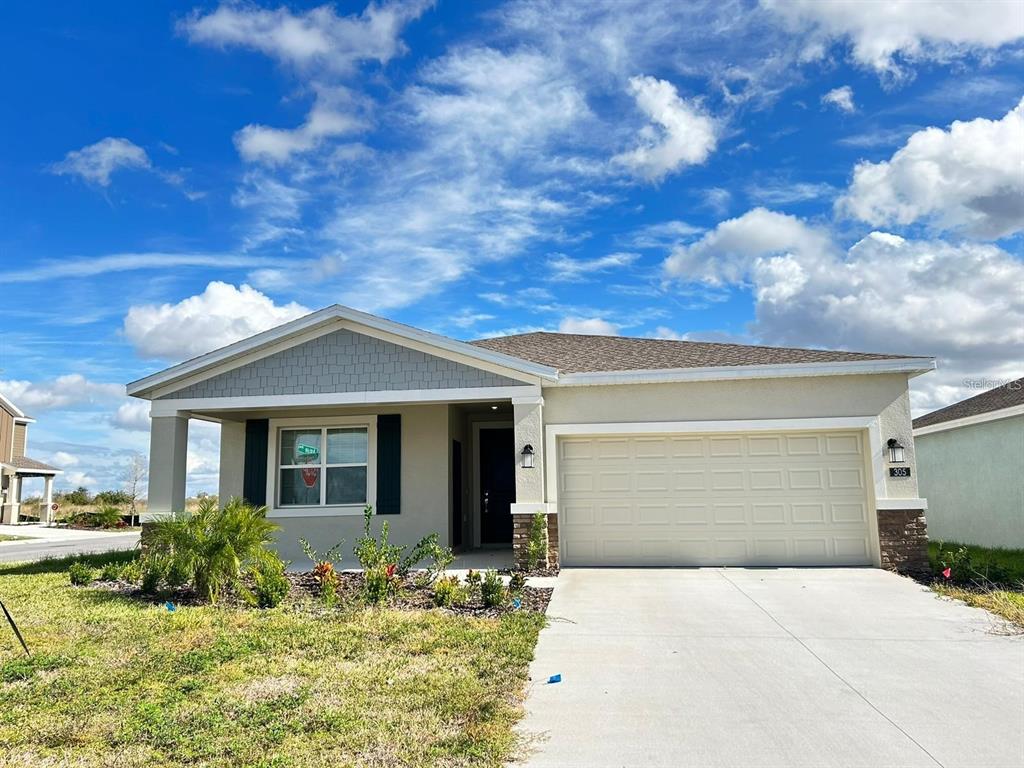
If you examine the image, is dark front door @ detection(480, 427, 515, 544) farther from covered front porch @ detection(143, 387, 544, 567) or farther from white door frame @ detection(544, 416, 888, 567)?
white door frame @ detection(544, 416, 888, 567)

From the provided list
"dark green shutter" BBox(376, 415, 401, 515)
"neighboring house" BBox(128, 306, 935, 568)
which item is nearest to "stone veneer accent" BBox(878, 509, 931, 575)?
"neighboring house" BBox(128, 306, 935, 568)

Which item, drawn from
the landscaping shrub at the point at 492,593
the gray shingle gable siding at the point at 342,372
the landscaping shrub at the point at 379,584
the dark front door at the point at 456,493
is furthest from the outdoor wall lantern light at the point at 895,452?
the landscaping shrub at the point at 379,584

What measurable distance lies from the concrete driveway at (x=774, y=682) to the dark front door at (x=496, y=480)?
5600 mm

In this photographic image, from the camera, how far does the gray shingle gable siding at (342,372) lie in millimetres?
11906

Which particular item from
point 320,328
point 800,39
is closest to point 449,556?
point 320,328

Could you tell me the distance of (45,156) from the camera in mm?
13219

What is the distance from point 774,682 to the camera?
5.75m

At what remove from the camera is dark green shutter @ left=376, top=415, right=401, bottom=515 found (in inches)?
522

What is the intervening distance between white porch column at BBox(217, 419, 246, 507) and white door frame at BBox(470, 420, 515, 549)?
450 centimetres

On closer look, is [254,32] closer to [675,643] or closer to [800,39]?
[800,39]

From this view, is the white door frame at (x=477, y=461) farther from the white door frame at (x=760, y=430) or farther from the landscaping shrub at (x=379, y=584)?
the landscaping shrub at (x=379, y=584)

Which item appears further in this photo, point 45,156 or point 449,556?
point 45,156

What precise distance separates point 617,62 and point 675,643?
952 centimetres

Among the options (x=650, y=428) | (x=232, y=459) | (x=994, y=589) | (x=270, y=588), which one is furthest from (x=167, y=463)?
(x=994, y=589)
